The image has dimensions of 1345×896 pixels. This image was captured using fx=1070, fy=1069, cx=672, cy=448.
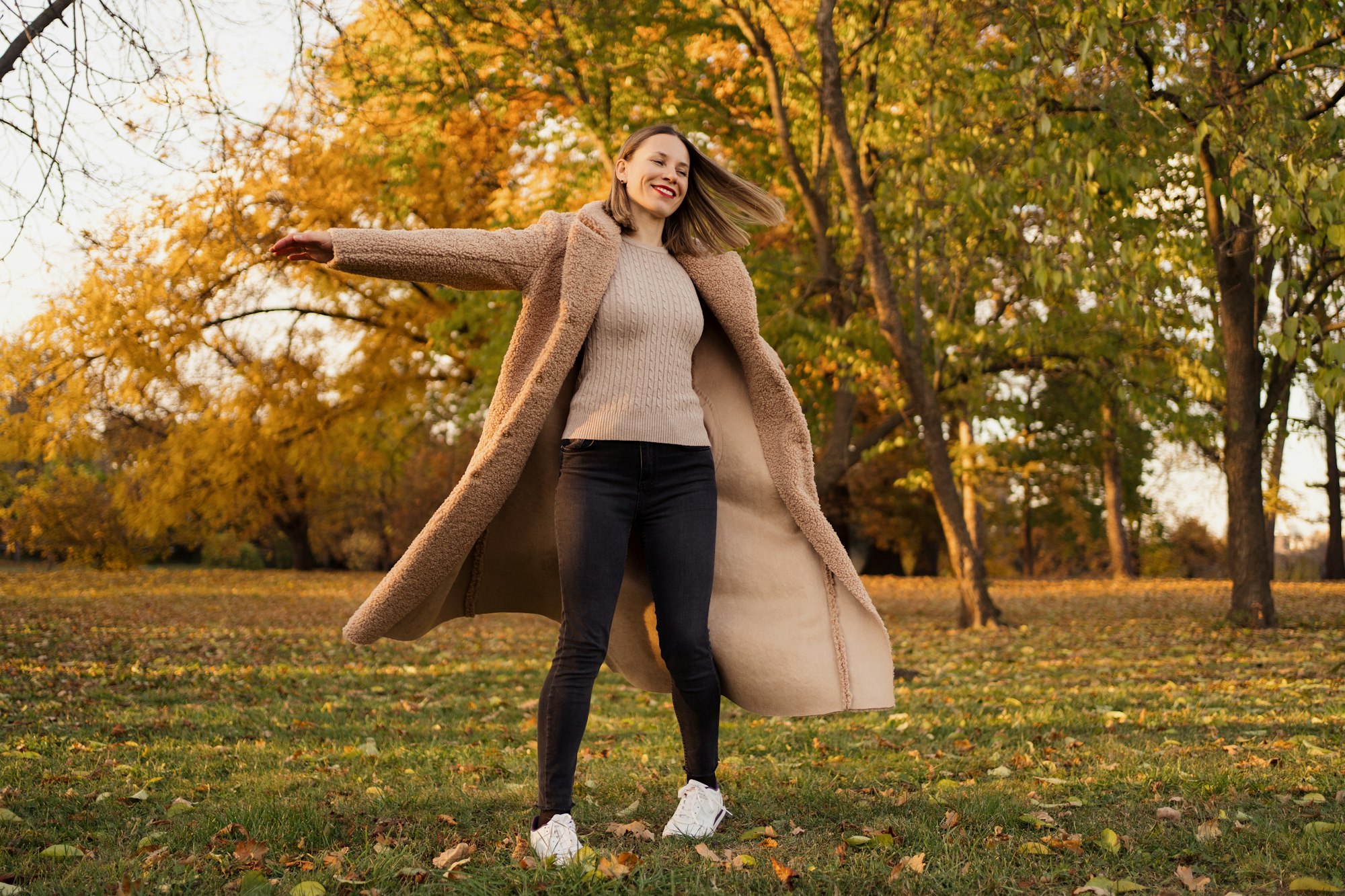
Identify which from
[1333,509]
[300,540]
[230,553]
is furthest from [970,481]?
[230,553]

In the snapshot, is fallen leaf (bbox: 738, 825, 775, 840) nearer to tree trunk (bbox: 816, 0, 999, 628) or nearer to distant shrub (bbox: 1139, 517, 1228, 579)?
tree trunk (bbox: 816, 0, 999, 628)

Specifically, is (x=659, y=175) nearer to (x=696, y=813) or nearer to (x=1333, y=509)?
(x=696, y=813)

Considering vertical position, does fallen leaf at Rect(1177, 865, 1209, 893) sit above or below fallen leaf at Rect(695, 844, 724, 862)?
above

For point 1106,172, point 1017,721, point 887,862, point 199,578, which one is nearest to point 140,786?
point 887,862

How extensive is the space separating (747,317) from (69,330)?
12.6 meters

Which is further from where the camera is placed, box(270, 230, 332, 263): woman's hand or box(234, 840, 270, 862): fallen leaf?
box(234, 840, 270, 862): fallen leaf

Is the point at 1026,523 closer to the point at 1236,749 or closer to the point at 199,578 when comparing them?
the point at 199,578

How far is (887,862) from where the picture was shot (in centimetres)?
300

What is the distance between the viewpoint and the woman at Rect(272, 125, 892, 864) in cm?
310

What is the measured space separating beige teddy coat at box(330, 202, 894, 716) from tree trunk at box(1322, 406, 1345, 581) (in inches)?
854

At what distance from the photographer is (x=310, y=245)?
287 cm

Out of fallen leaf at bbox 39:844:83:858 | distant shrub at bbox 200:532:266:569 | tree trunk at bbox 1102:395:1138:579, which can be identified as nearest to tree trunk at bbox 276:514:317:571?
distant shrub at bbox 200:532:266:569

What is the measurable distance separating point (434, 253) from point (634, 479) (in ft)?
2.80

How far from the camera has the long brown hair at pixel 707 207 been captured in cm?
349
